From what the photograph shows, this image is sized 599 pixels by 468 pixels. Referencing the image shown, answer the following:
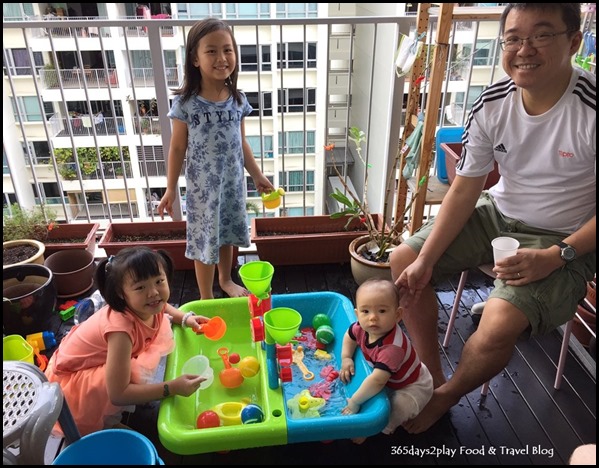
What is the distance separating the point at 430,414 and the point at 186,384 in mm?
839

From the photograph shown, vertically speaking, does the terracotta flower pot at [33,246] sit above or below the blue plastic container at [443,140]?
below

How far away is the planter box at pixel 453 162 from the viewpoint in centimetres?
225

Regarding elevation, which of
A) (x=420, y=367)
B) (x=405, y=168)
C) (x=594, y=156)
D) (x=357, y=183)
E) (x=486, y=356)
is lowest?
(x=357, y=183)

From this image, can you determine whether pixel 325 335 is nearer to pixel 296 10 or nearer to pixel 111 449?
pixel 111 449

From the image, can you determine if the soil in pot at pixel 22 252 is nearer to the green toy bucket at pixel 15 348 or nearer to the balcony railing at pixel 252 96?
the balcony railing at pixel 252 96

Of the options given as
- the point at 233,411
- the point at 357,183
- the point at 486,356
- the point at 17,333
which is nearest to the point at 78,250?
the point at 17,333

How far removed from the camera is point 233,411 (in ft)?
5.48

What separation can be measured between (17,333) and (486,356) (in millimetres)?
1921

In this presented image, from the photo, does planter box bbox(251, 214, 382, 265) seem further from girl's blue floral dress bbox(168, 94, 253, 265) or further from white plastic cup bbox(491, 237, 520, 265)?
white plastic cup bbox(491, 237, 520, 265)

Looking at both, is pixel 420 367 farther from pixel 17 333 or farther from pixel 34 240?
pixel 34 240

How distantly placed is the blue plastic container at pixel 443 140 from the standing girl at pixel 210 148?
36.7 inches

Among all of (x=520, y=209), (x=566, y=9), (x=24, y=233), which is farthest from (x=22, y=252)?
(x=566, y=9)

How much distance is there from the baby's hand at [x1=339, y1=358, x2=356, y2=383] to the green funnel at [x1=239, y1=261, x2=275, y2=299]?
395 mm

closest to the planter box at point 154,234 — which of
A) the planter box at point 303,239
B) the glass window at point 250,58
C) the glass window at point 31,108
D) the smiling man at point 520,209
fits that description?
the planter box at point 303,239
